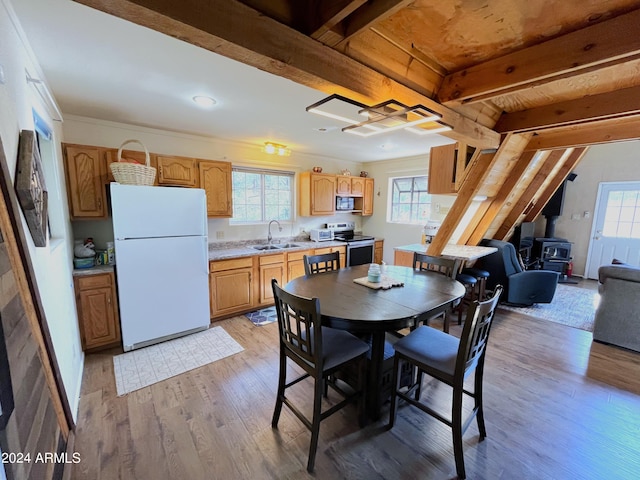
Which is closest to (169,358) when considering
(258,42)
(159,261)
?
(159,261)

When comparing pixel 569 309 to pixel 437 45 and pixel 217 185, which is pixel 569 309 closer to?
pixel 437 45

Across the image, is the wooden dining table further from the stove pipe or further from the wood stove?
the stove pipe

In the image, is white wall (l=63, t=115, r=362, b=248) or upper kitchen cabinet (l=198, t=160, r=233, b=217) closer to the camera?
white wall (l=63, t=115, r=362, b=248)

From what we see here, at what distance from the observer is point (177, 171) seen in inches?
126

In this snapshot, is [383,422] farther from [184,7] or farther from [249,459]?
[184,7]

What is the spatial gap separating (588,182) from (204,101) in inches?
277

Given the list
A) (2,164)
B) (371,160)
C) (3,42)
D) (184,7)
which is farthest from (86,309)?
(371,160)

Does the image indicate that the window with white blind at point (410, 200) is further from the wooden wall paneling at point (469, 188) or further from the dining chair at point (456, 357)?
the dining chair at point (456, 357)

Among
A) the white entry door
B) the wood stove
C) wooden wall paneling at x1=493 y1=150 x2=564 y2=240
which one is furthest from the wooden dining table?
the white entry door

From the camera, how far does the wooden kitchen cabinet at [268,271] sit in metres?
3.76

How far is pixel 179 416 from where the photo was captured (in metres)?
1.94

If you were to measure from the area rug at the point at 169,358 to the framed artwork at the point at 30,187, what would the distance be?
4.78ft

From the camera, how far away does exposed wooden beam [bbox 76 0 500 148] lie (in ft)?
3.20

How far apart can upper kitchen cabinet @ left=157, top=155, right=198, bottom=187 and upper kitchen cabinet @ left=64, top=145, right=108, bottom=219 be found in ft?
1.72
